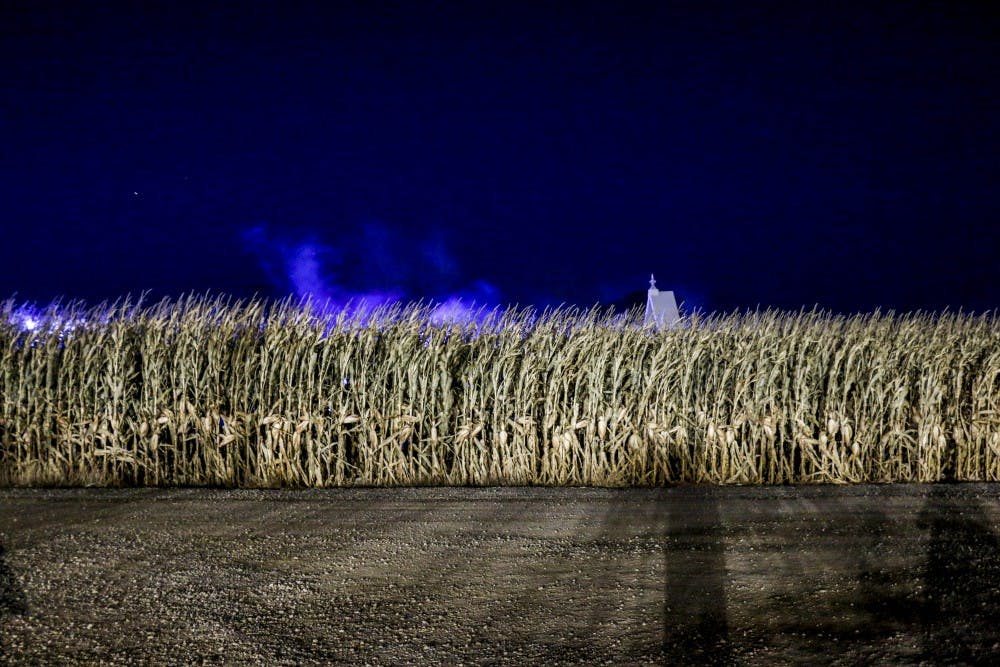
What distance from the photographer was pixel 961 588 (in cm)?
461

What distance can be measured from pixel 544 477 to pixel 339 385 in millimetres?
2516

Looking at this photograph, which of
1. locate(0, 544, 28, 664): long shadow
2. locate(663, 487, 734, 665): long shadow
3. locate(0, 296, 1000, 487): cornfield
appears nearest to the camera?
locate(663, 487, 734, 665): long shadow

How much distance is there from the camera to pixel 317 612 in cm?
433

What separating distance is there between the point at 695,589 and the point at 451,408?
13.9ft

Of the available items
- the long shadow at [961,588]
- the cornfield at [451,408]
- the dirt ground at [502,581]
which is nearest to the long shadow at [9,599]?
the dirt ground at [502,581]

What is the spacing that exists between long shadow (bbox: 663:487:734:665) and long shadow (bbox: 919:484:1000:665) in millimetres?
1018

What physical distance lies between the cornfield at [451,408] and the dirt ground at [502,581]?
966 mm

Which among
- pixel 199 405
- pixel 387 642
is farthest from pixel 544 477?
pixel 387 642

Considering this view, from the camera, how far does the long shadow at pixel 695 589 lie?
3.77m

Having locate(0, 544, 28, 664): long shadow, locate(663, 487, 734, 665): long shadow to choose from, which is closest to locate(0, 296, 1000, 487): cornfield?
locate(663, 487, 734, 665): long shadow

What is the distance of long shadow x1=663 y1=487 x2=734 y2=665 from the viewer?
→ 3766 millimetres

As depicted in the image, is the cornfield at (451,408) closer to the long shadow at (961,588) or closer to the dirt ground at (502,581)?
the dirt ground at (502,581)

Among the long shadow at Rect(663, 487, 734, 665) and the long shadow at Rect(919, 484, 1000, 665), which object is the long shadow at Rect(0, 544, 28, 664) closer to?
the long shadow at Rect(663, 487, 734, 665)

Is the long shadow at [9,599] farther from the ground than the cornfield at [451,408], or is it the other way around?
the cornfield at [451,408]
